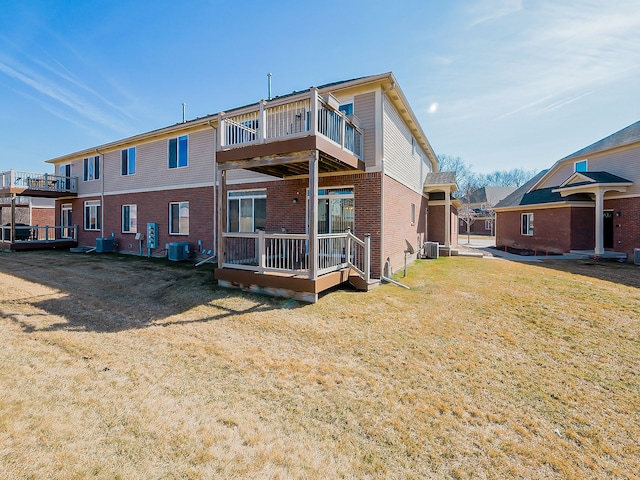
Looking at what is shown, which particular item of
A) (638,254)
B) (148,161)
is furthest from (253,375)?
(638,254)

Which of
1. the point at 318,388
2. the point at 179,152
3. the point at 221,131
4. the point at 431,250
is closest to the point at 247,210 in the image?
the point at 221,131

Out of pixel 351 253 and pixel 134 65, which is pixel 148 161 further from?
pixel 351 253

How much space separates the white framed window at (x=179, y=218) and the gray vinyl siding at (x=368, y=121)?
8.93m

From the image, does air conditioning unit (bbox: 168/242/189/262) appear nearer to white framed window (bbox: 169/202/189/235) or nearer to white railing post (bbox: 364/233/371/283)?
white framed window (bbox: 169/202/189/235)

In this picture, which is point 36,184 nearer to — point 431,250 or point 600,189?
point 431,250

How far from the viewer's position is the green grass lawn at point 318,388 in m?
2.51

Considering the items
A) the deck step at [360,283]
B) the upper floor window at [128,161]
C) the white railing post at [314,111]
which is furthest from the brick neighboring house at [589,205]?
the upper floor window at [128,161]

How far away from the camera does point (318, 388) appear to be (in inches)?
143

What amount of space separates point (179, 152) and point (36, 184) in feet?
39.0

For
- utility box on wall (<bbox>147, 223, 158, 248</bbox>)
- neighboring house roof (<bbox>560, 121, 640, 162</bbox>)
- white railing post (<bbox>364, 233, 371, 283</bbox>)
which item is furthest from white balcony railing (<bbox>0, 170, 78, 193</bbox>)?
neighboring house roof (<bbox>560, 121, 640, 162</bbox>)

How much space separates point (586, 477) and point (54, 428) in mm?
4710

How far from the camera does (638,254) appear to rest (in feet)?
43.2

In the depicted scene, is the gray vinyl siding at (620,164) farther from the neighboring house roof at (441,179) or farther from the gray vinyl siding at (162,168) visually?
the gray vinyl siding at (162,168)

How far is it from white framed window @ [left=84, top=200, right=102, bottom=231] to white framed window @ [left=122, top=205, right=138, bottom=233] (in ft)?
8.22
